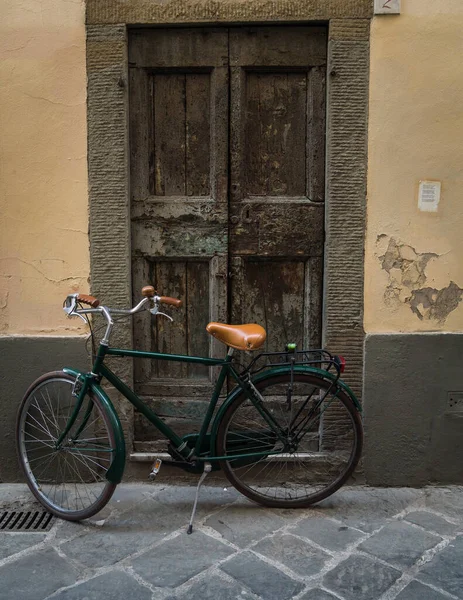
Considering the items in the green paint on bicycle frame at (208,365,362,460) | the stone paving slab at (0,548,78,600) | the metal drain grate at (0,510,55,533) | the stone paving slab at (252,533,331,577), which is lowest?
the metal drain grate at (0,510,55,533)

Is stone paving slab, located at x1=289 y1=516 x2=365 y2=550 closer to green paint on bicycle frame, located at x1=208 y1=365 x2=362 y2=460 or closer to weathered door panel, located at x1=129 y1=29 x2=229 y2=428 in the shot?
green paint on bicycle frame, located at x1=208 y1=365 x2=362 y2=460

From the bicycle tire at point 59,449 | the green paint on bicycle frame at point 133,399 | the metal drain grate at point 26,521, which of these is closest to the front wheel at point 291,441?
the green paint on bicycle frame at point 133,399

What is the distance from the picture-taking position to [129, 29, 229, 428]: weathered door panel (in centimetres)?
345

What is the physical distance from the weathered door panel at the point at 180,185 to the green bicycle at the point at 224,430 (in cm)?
43

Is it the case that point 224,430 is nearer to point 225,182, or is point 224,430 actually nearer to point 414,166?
point 225,182

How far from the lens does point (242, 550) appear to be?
2857mm

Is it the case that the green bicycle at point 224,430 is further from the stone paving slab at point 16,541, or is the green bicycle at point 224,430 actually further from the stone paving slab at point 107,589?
the stone paving slab at point 107,589

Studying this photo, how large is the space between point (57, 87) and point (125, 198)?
732 millimetres

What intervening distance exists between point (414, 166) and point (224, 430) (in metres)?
1.84

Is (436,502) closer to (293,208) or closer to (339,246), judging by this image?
(339,246)

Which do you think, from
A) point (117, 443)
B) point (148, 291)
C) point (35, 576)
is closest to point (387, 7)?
point (148, 291)

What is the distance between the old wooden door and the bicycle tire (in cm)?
34

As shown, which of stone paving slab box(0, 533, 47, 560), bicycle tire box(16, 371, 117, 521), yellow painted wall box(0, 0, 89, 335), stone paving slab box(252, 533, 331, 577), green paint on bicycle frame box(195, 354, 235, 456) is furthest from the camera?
yellow painted wall box(0, 0, 89, 335)

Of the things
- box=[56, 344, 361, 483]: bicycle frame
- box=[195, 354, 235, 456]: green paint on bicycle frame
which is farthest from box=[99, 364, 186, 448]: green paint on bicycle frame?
box=[195, 354, 235, 456]: green paint on bicycle frame
